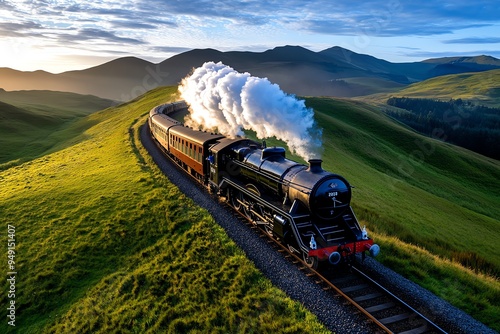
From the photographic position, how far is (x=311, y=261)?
12.7 metres

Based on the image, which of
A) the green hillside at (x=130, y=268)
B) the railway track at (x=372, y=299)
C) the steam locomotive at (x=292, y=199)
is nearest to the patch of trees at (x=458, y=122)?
the steam locomotive at (x=292, y=199)

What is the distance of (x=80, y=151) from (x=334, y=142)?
113 ft

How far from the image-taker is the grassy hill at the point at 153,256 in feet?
37.6

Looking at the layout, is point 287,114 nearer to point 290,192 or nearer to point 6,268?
point 290,192

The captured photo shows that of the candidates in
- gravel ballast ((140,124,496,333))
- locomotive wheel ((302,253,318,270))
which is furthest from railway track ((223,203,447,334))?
gravel ballast ((140,124,496,333))

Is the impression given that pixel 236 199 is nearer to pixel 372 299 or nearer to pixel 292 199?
pixel 292 199

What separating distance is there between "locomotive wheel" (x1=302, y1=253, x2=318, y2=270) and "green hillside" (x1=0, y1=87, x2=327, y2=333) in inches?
72.7

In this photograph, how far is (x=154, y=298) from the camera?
12.6 metres

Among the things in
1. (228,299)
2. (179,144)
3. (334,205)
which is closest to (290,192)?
(334,205)

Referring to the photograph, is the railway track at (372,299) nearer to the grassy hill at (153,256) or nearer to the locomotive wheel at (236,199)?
the grassy hill at (153,256)

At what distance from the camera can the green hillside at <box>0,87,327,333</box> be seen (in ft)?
36.6

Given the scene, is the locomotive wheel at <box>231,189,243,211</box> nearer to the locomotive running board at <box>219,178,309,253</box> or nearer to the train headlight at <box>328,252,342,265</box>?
the locomotive running board at <box>219,178,309,253</box>

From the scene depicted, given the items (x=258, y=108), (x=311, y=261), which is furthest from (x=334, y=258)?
(x=258, y=108)

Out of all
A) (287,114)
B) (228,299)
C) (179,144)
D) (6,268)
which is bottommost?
(6,268)
